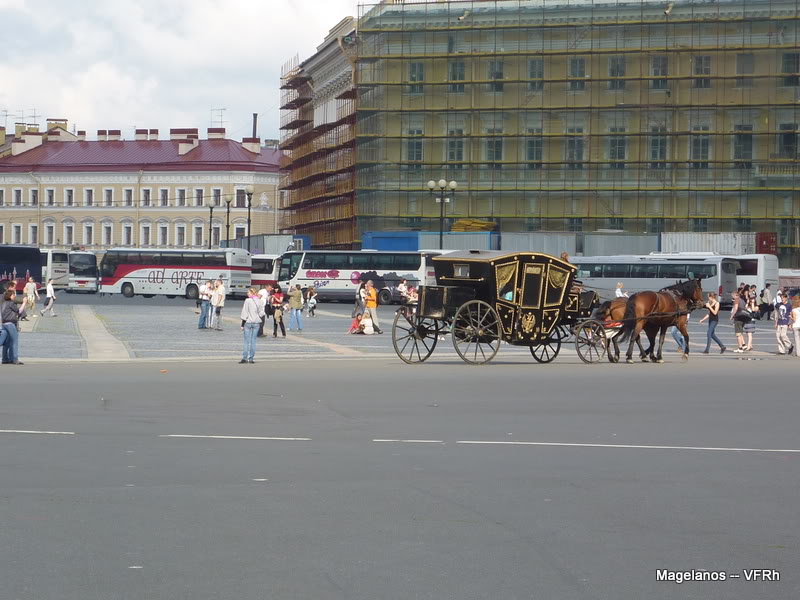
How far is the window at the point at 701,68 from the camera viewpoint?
7881 centimetres

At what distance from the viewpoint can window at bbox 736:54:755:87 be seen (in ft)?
256

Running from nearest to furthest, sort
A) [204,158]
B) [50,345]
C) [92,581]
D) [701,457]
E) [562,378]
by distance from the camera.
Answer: [92,581]
[701,457]
[562,378]
[50,345]
[204,158]

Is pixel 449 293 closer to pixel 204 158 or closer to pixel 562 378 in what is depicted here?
pixel 562 378

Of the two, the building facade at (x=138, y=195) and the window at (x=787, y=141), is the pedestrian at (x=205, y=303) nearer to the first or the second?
the window at (x=787, y=141)

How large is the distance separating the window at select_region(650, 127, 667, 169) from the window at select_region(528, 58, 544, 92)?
7467 millimetres

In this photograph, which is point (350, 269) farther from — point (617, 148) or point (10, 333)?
point (10, 333)

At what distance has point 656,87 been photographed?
261 ft

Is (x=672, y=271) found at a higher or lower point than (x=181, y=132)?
lower

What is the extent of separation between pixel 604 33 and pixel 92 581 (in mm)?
76943

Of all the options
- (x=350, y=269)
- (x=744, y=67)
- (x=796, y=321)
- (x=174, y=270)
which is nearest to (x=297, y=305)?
(x=796, y=321)

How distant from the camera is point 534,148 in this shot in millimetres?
82500

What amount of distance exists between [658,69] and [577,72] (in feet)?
16.2

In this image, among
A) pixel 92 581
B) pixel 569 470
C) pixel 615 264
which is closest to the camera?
pixel 92 581

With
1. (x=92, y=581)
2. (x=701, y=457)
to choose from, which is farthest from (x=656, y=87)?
(x=92, y=581)
